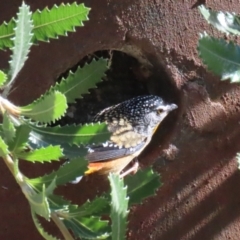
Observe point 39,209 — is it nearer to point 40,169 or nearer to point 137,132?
point 40,169

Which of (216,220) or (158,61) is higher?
(158,61)

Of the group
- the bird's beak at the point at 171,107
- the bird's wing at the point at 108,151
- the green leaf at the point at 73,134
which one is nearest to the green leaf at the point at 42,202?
the green leaf at the point at 73,134

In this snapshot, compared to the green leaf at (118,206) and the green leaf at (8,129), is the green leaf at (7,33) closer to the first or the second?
the green leaf at (8,129)

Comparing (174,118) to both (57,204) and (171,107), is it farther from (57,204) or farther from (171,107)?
(57,204)

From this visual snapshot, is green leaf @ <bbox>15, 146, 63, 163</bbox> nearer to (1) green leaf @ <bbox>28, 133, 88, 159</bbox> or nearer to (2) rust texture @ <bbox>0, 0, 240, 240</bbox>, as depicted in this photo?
(1) green leaf @ <bbox>28, 133, 88, 159</bbox>

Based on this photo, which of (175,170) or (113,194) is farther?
(175,170)

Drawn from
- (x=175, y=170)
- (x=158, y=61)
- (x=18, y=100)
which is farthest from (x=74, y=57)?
(x=175, y=170)

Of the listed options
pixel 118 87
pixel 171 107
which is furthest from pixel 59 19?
pixel 118 87
